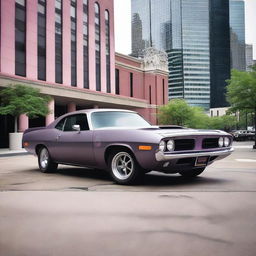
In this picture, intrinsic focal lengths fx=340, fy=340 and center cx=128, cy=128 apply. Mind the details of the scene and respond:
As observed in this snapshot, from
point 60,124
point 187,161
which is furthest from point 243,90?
point 187,161

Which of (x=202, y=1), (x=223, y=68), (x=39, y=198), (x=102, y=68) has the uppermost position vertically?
(x=202, y=1)

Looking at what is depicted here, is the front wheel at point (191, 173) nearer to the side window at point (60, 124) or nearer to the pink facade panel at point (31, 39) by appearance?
the side window at point (60, 124)

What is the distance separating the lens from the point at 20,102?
22016mm

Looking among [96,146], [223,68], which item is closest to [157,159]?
[96,146]

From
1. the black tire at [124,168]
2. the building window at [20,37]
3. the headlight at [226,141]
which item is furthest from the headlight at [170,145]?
the building window at [20,37]

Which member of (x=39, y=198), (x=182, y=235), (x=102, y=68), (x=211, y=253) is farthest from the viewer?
(x=102, y=68)

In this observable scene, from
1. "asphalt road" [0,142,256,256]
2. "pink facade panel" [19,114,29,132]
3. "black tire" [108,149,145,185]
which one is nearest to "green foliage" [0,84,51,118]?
"pink facade panel" [19,114,29,132]

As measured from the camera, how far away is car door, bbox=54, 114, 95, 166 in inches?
273

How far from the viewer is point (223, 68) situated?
161m

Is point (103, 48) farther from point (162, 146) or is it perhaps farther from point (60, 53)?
point (162, 146)

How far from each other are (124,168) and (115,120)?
1312 millimetres

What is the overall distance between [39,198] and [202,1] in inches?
6853

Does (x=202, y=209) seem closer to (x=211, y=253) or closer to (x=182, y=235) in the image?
(x=182, y=235)

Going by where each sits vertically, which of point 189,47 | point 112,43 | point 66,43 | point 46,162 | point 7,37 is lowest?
point 46,162
